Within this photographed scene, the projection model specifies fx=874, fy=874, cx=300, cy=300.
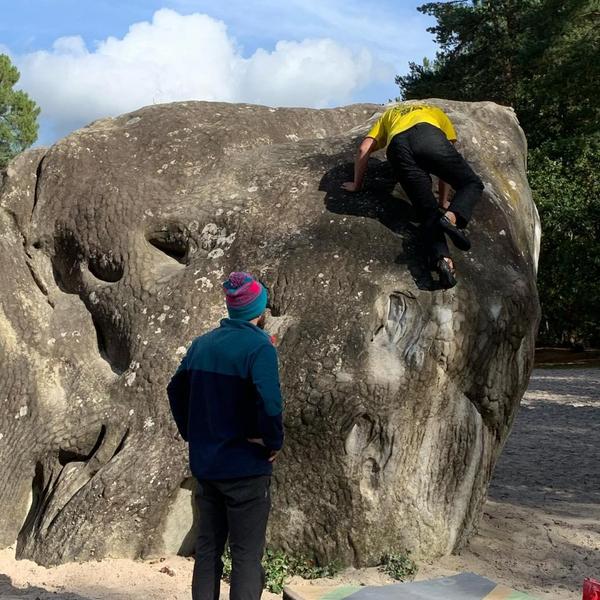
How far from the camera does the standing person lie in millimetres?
3455

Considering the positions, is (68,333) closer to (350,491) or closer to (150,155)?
(150,155)

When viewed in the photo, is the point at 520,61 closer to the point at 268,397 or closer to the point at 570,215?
the point at 570,215

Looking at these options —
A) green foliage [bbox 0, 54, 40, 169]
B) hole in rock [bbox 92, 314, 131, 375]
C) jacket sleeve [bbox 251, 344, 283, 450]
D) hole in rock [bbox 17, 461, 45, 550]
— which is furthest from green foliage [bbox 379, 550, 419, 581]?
green foliage [bbox 0, 54, 40, 169]

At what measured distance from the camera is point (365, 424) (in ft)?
15.6

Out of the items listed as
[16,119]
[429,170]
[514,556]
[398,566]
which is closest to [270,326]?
[429,170]

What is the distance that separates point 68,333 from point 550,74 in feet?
47.4

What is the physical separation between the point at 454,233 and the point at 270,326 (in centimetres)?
119

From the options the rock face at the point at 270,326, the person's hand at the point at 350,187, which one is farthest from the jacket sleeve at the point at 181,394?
the person's hand at the point at 350,187

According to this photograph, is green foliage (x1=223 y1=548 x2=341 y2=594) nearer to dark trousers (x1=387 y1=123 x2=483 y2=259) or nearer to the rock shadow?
the rock shadow

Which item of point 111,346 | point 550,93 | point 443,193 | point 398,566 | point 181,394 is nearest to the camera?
point 181,394

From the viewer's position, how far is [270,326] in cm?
511

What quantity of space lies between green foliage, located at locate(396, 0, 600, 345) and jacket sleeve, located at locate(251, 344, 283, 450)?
14.7 meters

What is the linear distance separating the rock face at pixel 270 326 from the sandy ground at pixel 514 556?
142mm

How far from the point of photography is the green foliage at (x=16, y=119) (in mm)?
33531
